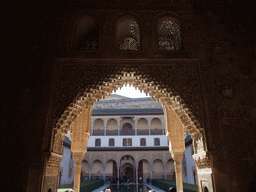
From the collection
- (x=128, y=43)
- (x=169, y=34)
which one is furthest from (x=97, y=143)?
(x=169, y=34)

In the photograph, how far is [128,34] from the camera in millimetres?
5688

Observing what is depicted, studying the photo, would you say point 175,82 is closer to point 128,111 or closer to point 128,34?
point 128,34

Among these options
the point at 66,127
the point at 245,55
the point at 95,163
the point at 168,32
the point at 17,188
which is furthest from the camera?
the point at 95,163

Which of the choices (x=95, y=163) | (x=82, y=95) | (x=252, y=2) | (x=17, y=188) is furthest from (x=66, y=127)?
(x=95, y=163)

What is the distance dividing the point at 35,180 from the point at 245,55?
16.3 feet

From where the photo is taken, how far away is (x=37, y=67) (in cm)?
411

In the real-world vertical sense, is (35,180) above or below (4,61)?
below

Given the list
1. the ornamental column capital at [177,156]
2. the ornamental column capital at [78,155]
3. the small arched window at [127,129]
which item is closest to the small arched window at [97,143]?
the small arched window at [127,129]

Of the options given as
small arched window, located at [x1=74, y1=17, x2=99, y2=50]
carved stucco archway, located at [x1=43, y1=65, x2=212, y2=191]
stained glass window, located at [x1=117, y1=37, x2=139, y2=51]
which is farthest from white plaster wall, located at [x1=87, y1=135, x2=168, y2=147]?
carved stucco archway, located at [x1=43, y1=65, x2=212, y2=191]

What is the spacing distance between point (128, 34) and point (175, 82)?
2464 mm

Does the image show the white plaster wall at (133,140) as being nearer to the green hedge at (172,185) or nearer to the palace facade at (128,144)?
the palace facade at (128,144)

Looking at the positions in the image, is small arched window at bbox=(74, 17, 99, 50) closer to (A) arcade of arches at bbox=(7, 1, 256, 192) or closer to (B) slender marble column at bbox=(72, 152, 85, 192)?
(A) arcade of arches at bbox=(7, 1, 256, 192)

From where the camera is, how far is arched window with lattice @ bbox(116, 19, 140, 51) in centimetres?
515

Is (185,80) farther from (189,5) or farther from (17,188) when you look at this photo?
(17,188)
